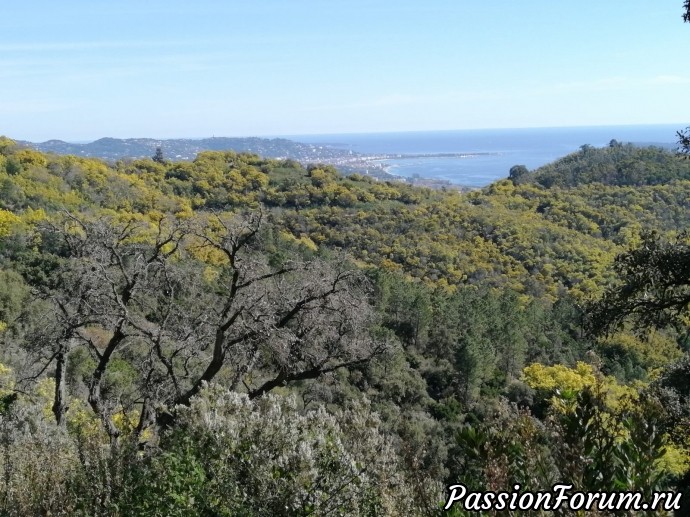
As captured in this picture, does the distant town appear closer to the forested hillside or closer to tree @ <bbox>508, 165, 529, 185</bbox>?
tree @ <bbox>508, 165, 529, 185</bbox>

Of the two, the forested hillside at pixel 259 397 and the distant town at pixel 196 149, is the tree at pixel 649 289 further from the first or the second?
the distant town at pixel 196 149

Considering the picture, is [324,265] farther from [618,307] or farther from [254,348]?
[618,307]

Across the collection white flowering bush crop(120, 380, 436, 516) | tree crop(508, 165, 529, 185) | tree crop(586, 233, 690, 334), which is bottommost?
white flowering bush crop(120, 380, 436, 516)

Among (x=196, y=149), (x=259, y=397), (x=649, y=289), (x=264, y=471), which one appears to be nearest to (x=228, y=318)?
(x=259, y=397)

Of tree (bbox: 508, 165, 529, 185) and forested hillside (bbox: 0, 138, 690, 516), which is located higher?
tree (bbox: 508, 165, 529, 185)

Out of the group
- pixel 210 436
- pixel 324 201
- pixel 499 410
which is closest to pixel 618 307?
pixel 499 410

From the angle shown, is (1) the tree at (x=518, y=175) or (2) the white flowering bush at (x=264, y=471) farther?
(1) the tree at (x=518, y=175)

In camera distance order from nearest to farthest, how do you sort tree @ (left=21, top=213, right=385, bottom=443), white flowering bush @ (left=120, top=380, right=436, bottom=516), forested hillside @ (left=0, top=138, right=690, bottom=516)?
forested hillside @ (left=0, top=138, right=690, bottom=516), white flowering bush @ (left=120, top=380, right=436, bottom=516), tree @ (left=21, top=213, right=385, bottom=443)

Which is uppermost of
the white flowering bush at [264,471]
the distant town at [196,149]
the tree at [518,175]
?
the distant town at [196,149]

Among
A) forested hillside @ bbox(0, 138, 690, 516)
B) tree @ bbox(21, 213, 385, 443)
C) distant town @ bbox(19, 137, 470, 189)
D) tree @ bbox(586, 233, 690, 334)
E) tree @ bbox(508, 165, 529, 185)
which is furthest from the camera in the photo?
distant town @ bbox(19, 137, 470, 189)

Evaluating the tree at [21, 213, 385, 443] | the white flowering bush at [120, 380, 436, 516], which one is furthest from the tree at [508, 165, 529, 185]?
the white flowering bush at [120, 380, 436, 516]

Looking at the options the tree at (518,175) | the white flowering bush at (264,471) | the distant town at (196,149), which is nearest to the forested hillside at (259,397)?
the white flowering bush at (264,471)

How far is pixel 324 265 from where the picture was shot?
678cm

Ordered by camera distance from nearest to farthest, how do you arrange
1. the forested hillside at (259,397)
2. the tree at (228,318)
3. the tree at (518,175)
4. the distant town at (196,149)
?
1. the forested hillside at (259,397)
2. the tree at (228,318)
3. the tree at (518,175)
4. the distant town at (196,149)
